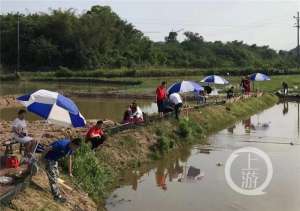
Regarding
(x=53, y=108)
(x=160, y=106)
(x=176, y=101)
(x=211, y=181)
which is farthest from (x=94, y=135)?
(x=176, y=101)

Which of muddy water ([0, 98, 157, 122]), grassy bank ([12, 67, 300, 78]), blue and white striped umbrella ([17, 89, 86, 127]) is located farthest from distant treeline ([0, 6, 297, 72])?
blue and white striped umbrella ([17, 89, 86, 127])

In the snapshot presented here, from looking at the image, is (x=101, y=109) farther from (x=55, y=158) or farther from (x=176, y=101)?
(x=55, y=158)

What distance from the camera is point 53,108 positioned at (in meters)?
11.2

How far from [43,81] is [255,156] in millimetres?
39713

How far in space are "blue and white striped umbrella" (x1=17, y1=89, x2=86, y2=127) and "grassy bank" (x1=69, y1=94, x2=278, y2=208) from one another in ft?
6.50

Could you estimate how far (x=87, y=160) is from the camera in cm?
1347

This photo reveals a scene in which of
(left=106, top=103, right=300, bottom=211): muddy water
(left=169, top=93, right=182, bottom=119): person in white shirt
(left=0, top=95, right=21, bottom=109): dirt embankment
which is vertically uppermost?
(left=169, top=93, right=182, bottom=119): person in white shirt

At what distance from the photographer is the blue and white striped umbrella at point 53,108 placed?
36.7 ft

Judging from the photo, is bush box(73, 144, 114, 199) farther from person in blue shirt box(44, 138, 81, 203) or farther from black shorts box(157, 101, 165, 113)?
black shorts box(157, 101, 165, 113)

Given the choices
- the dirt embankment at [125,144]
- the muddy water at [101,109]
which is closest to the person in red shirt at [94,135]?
the dirt embankment at [125,144]

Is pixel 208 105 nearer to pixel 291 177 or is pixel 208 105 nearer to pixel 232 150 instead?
pixel 232 150

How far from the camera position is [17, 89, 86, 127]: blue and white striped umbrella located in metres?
11.2

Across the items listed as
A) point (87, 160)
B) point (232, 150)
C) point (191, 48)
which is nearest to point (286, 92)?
point (232, 150)

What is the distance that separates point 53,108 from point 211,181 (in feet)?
19.2
